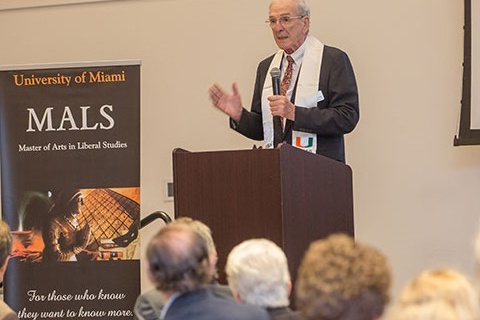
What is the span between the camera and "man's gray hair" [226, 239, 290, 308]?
2822 mm

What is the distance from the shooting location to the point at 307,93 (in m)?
4.36

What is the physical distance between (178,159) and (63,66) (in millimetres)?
2581

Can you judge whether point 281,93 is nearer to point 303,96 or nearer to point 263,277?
point 303,96

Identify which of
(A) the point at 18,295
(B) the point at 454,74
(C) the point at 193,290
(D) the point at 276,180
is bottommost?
(A) the point at 18,295

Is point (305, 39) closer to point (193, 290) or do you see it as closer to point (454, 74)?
point (454, 74)

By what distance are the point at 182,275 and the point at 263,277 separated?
0.35 metres

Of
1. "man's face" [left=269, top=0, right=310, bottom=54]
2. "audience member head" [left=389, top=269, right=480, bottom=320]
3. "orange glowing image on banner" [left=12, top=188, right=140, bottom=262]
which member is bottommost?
"orange glowing image on banner" [left=12, top=188, right=140, bottom=262]

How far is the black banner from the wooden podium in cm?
215

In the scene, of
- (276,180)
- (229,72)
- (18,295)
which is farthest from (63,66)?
(276,180)

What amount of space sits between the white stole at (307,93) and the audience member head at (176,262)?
1.72 metres

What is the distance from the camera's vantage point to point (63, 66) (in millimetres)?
5914

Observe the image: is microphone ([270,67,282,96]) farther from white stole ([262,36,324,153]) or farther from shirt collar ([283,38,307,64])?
shirt collar ([283,38,307,64])

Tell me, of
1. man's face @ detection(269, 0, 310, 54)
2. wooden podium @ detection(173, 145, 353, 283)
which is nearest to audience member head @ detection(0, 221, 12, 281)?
wooden podium @ detection(173, 145, 353, 283)

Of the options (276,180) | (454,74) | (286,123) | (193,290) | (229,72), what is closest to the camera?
(193,290)
